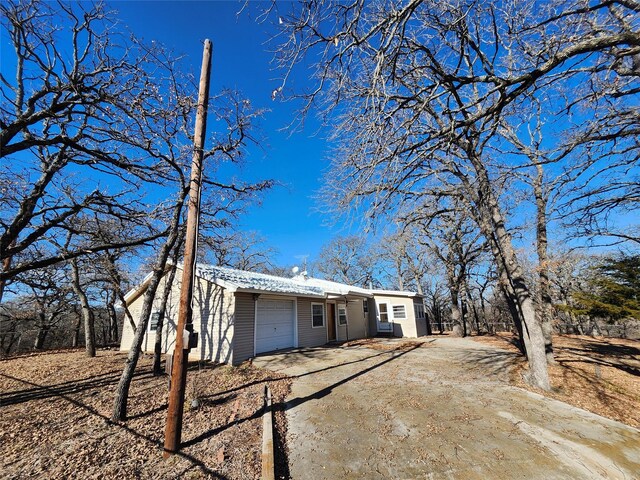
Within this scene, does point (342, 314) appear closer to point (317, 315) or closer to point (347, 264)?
point (317, 315)

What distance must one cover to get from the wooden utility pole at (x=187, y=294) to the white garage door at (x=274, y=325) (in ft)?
22.0

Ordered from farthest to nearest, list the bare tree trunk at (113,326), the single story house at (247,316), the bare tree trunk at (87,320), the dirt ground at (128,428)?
1. the bare tree trunk at (113,326)
2. the bare tree trunk at (87,320)
3. the single story house at (247,316)
4. the dirt ground at (128,428)

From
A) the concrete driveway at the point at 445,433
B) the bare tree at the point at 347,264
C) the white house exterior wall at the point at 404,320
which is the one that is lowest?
the concrete driveway at the point at 445,433

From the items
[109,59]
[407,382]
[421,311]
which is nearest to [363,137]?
[109,59]

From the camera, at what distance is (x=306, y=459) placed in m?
3.80

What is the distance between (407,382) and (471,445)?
3259 millimetres

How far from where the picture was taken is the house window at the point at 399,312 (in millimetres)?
19941

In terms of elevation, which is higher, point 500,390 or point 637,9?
A: point 637,9

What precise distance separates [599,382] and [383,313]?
558 inches

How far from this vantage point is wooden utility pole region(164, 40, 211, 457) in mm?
3979

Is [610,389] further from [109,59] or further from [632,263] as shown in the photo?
[109,59]

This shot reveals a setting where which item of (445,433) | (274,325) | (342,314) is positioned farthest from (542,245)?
(274,325)

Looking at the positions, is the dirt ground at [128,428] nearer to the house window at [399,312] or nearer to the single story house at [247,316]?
the single story house at [247,316]

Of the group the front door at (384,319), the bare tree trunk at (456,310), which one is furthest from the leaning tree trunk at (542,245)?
the front door at (384,319)
